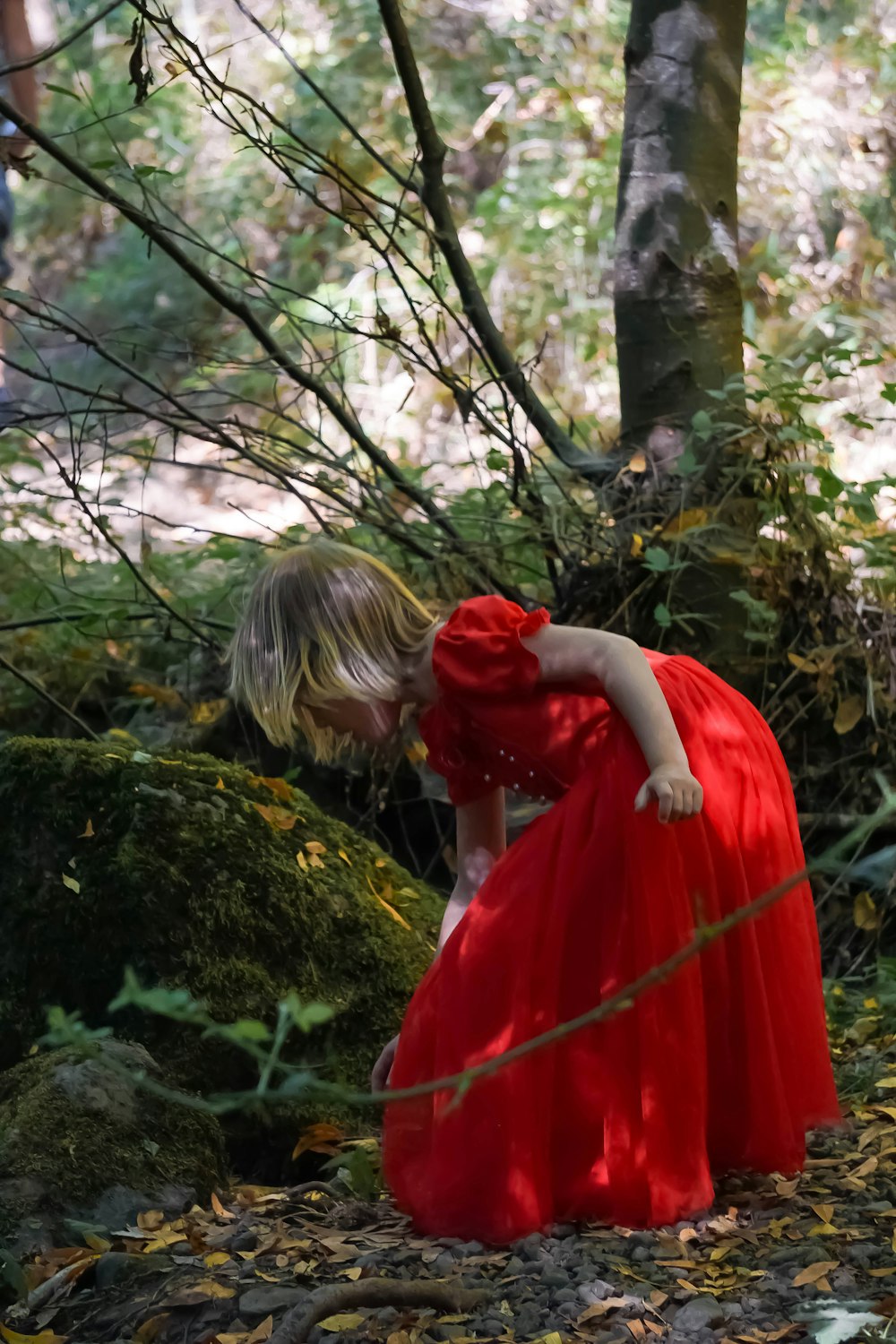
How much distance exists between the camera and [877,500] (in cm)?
548

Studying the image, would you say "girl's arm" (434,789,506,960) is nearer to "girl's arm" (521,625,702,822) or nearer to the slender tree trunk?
"girl's arm" (521,625,702,822)

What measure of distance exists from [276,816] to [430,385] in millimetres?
6052

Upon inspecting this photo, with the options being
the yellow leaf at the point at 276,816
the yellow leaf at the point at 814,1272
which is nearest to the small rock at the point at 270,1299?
the yellow leaf at the point at 814,1272

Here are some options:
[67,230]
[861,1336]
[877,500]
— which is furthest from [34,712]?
[67,230]

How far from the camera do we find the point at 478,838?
244 centimetres

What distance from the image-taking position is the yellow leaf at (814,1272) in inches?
65.8

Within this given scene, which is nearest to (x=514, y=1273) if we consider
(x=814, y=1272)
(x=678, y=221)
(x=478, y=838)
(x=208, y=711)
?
(x=814, y=1272)

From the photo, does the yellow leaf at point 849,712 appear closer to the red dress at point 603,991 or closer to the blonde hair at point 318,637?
the red dress at point 603,991

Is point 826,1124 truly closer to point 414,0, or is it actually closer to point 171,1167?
point 171,1167

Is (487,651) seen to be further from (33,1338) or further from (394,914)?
(33,1338)

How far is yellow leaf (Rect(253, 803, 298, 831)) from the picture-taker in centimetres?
263

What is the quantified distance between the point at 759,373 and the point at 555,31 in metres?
6.62

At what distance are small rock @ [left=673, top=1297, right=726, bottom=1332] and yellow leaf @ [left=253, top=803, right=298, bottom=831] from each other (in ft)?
4.20

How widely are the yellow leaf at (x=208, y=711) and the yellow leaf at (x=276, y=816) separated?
1.02 m
